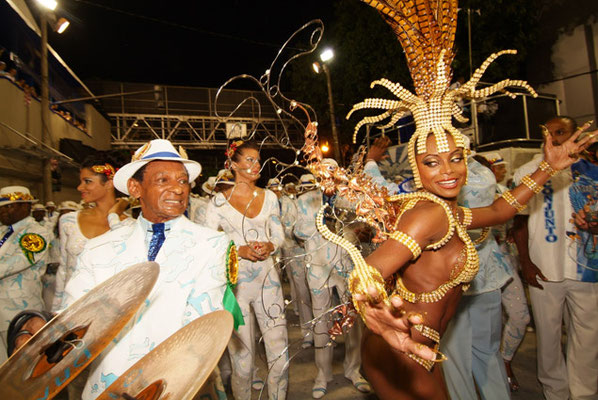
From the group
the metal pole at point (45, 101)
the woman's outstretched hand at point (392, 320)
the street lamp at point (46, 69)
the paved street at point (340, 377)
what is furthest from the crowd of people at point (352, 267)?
the street lamp at point (46, 69)

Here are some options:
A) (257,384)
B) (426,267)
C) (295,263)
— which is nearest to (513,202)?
(426,267)

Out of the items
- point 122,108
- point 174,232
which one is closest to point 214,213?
point 174,232

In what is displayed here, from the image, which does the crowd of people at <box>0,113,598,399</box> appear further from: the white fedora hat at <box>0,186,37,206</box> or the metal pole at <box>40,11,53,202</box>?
the metal pole at <box>40,11,53,202</box>

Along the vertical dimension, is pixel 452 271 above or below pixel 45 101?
below

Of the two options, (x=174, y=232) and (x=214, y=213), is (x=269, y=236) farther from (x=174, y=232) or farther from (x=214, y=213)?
(x=174, y=232)

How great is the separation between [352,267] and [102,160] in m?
2.87

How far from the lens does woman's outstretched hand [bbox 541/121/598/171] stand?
237 centimetres

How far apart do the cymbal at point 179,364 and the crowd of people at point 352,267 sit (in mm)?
485

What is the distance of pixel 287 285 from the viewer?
9227 mm

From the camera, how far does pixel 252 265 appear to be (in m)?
3.54

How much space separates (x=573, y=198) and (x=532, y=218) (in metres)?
0.39

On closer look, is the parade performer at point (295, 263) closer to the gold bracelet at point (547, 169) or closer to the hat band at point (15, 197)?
the gold bracelet at point (547, 169)

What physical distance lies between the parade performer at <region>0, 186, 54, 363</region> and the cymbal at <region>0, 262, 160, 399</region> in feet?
10.9

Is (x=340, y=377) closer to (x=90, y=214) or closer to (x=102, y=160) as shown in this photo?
(x=90, y=214)
